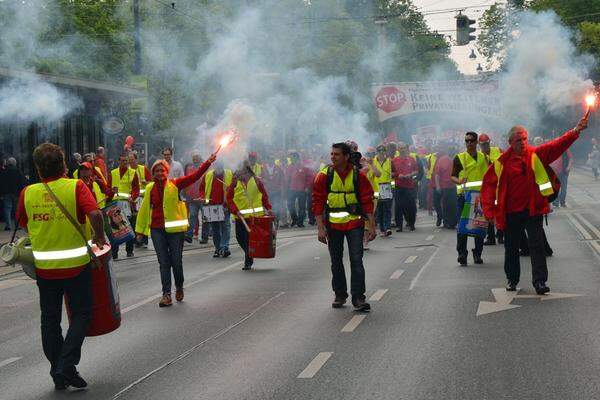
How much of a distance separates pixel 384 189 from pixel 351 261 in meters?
11.6

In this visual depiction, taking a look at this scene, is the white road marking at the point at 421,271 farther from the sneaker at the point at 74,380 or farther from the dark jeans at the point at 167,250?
the sneaker at the point at 74,380

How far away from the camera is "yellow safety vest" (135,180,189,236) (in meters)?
12.8

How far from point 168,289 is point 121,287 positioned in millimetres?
2428

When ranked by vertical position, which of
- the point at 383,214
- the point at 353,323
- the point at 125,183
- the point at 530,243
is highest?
the point at 125,183

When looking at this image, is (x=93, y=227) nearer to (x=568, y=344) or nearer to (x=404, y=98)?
(x=568, y=344)

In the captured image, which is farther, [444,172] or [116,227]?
[444,172]

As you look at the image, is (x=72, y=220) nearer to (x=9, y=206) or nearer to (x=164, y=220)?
(x=164, y=220)

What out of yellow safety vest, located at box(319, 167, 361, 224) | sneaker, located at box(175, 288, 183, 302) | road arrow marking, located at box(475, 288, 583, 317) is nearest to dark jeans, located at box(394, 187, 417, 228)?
road arrow marking, located at box(475, 288, 583, 317)

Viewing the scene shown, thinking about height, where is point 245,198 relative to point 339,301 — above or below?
above

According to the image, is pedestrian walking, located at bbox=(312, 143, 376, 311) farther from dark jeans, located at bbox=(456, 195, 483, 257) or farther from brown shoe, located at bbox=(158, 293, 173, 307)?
dark jeans, located at bbox=(456, 195, 483, 257)

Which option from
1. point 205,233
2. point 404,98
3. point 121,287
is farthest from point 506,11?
point 121,287

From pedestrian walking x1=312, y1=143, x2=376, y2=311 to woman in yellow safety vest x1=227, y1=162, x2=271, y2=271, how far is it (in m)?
5.08

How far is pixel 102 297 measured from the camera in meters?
8.55

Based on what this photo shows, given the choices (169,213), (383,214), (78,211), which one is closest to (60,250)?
(78,211)
